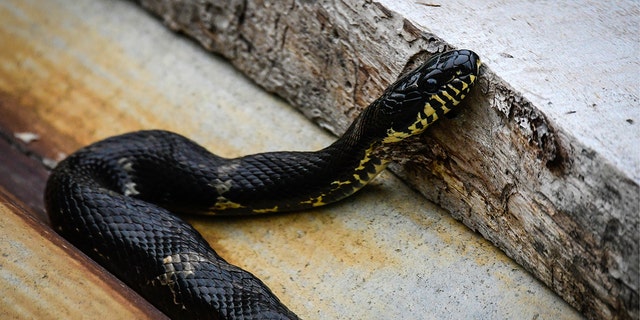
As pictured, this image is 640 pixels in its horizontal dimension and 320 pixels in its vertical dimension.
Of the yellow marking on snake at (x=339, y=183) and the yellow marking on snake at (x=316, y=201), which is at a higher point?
the yellow marking on snake at (x=339, y=183)

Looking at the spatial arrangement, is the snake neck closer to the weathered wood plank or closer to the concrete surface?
the concrete surface

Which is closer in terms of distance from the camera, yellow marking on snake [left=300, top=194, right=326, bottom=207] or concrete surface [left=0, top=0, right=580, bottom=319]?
concrete surface [left=0, top=0, right=580, bottom=319]

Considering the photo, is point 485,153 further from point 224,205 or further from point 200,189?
point 200,189

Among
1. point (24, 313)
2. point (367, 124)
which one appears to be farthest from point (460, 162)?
point (24, 313)

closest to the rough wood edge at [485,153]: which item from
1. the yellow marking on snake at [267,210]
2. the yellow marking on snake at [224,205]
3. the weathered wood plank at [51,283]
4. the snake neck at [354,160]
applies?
the snake neck at [354,160]

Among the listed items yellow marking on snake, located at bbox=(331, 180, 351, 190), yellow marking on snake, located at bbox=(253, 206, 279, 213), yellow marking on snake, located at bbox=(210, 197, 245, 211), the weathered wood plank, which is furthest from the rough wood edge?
the weathered wood plank

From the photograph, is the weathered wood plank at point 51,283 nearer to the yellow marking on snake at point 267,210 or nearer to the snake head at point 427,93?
the yellow marking on snake at point 267,210
